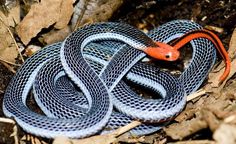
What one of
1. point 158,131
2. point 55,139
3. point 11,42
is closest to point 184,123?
point 158,131

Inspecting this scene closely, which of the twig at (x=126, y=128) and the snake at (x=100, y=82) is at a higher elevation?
the snake at (x=100, y=82)

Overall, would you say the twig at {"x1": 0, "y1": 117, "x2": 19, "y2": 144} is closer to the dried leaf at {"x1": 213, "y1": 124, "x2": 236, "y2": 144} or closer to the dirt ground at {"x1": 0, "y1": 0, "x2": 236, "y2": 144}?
the dirt ground at {"x1": 0, "y1": 0, "x2": 236, "y2": 144}

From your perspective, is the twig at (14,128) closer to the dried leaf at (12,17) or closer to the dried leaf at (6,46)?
the dried leaf at (6,46)

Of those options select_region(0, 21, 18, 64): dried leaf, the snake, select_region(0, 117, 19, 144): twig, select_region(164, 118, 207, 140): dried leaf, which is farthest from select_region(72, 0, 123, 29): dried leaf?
select_region(164, 118, 207, 140): dried leaf

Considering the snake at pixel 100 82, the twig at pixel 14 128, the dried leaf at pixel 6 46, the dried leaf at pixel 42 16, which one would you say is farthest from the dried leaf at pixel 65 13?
the twig at pixel 14 128

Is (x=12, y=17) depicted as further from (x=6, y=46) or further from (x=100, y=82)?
(x=100, y=82)

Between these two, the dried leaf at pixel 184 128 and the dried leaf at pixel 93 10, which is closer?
the dried leaf at pixel 184 128
